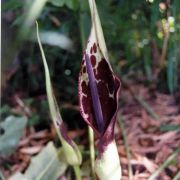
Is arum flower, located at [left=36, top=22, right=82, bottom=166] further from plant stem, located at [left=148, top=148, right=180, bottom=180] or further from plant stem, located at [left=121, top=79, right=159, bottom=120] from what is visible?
plant stem, located at [left=121, top=79, right=159, bottom=120]

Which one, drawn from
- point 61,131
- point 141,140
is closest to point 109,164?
point 61,131

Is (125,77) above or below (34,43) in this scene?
below

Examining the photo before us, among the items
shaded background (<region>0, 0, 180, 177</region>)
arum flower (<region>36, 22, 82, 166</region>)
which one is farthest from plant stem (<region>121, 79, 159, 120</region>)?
arum flower (<region>36, 22, 82, 166</region>)

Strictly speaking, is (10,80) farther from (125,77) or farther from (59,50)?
(125,77)

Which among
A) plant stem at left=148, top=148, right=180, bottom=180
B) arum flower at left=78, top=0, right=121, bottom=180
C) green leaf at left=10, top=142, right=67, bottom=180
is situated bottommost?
plant stem at left=148, top=148, right=180, bottom=180

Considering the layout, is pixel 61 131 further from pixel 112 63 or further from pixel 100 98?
pixel 112 63

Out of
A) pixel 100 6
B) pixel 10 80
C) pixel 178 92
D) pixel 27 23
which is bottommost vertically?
pixel 178 92

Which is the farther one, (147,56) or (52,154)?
(147,56)

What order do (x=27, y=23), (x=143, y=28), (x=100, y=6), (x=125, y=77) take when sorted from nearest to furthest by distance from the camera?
(x=27, y=23) → (x=100, y=6) → (x=143, y=28) → (x=125, y=77)

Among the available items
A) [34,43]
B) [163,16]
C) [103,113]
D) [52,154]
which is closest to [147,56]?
[163,16]

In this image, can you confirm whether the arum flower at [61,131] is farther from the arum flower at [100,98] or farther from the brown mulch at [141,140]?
the brown mulch at [141,140]
